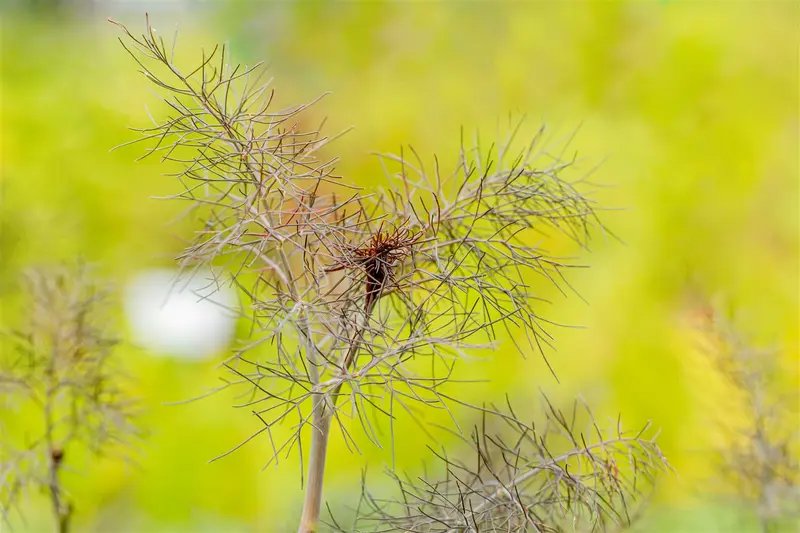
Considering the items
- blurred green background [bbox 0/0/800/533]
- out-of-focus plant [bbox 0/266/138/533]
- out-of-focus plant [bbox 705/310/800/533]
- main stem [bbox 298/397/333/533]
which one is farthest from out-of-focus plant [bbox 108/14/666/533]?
blurred green background [bbox 0/0/800/533]

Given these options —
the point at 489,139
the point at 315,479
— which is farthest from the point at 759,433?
the point at 489,139

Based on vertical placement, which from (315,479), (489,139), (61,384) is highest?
(489,139)

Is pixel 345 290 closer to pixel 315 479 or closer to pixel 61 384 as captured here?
pixel 315 479

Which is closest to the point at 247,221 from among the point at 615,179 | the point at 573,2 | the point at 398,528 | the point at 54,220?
the point at 398,528

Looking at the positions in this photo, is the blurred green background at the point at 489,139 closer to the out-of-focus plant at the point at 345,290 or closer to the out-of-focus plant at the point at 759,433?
the out-of-focus plant at the point at 759,433

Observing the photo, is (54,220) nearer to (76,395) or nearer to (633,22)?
(76,395)

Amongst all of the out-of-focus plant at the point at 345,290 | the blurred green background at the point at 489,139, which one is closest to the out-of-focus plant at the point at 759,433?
the out-of-focus plant at the point at 345,290

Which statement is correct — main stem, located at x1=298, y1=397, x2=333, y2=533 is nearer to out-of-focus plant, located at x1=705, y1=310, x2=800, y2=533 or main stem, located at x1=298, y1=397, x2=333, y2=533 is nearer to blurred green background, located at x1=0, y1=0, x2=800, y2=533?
out-of-focus plant, located at x1=705, y1=310, x2=800, y2=533
